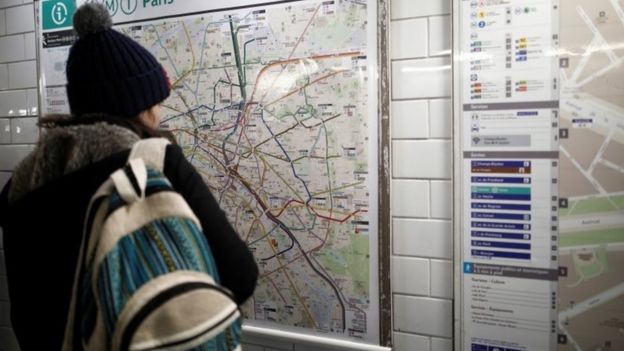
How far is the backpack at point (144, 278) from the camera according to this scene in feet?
2.35

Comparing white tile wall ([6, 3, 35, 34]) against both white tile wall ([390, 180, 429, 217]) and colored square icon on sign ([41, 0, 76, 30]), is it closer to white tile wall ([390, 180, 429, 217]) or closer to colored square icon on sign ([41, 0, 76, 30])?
colored square icon on sign ([41, 0, 76, 30])

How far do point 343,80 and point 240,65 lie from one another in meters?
0.40

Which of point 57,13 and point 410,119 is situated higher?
point 57,13

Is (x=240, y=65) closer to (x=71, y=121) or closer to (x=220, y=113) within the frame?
(x=220, y=113)

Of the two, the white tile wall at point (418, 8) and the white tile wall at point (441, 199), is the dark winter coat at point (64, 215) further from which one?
the white tile wall at point (418, 8)

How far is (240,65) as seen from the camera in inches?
67.6

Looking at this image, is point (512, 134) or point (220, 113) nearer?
point (512, 134)

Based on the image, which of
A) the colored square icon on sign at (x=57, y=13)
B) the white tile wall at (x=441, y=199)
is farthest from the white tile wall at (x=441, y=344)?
the colored square icon on sign at (x=57, y=13)

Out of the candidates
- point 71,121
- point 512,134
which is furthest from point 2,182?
point 512,134

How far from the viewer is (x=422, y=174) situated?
156 cm

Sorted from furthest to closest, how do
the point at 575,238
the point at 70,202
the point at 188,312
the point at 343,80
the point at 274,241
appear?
the point at 274,241 → the point at 343,80 → the point at 575,238 → the point at 70,202 → the point at 188,312

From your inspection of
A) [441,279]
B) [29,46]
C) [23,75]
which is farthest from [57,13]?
[441,279]

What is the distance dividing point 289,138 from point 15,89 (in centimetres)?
153

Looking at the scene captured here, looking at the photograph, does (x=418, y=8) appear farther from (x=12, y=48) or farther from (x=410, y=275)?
(x=12, y=48)
